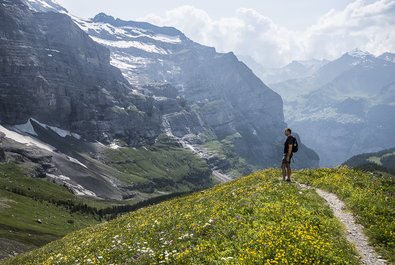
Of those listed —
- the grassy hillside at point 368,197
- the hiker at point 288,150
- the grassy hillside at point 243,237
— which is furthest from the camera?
the hiker at point 288,150

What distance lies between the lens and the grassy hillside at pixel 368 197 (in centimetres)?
1930

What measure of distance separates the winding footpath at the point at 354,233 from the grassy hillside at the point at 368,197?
30cm

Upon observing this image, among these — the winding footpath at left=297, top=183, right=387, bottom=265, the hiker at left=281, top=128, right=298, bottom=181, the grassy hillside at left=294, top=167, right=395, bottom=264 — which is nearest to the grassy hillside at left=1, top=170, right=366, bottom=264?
the winding footpath at left=297, top=183, right=387, bottom=265

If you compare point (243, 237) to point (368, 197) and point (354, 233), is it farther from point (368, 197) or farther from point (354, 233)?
point (368, 197)

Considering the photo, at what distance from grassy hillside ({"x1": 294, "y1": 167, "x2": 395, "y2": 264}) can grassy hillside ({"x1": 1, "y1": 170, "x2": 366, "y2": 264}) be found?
1614mm

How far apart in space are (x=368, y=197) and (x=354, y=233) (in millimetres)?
6071

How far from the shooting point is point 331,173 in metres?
36.3

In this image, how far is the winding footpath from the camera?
57.7 feet

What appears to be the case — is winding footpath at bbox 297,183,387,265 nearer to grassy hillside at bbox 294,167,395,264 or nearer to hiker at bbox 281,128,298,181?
grassy hillside at bbox 294,167,395,264

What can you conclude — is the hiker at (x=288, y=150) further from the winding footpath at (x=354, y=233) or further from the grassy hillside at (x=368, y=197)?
the winding footpath at (x=354, y=233)

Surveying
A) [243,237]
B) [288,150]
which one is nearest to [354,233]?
[243,237]

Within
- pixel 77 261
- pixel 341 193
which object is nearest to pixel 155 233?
pixel 77 261

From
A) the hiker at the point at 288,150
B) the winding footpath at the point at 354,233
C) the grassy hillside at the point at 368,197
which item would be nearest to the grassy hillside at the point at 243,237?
the winding footpath at the point at 354,233

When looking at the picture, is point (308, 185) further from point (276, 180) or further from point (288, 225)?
point (288, 225)
